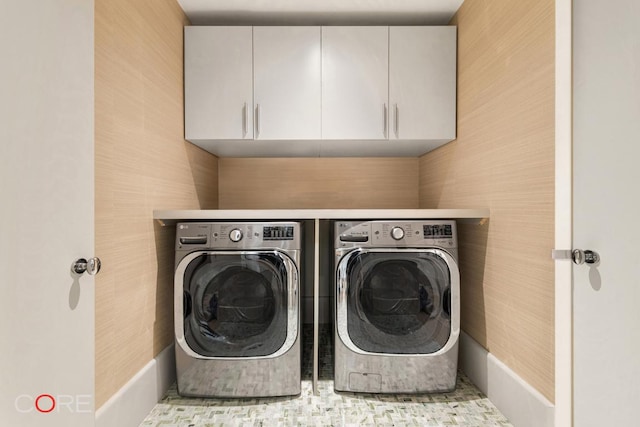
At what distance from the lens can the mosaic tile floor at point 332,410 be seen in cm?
151

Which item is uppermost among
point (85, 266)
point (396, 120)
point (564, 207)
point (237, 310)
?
point (396, 120)

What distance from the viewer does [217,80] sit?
77.9 inches

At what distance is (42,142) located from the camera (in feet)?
2.64

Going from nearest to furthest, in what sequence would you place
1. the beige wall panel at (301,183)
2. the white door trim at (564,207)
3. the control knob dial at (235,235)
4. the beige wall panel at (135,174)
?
the white door trim at (564,207) → the beige wall panel at (135,174) → the control knob dial at (235,235) → the beige wall panel at (301,183)

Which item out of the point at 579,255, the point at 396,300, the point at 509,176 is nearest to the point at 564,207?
the point at 579,255

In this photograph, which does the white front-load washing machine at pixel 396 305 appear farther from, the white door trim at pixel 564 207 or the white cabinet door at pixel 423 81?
the white cabinet door at pixel 423 81

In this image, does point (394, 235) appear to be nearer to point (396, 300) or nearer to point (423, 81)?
point (396, 300)

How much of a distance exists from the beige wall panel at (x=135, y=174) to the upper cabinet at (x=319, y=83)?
0.54 feet

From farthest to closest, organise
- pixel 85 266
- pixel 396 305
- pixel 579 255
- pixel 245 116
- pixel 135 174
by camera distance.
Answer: pixel 245 116 < pixel 396 305 < pixel 135 174 < pixel 579 255 < pixel 85 266

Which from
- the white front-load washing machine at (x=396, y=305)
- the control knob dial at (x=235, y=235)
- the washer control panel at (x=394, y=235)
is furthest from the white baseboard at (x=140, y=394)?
the washer control panel at (x=394, y=235)

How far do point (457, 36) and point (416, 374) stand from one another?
6.02 ft

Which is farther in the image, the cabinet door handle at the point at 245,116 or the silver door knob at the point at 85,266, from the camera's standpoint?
the cabinet door handle at the point at 245,116

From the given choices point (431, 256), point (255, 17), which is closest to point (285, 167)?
point (255, 17)

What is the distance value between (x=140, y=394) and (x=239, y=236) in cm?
78
